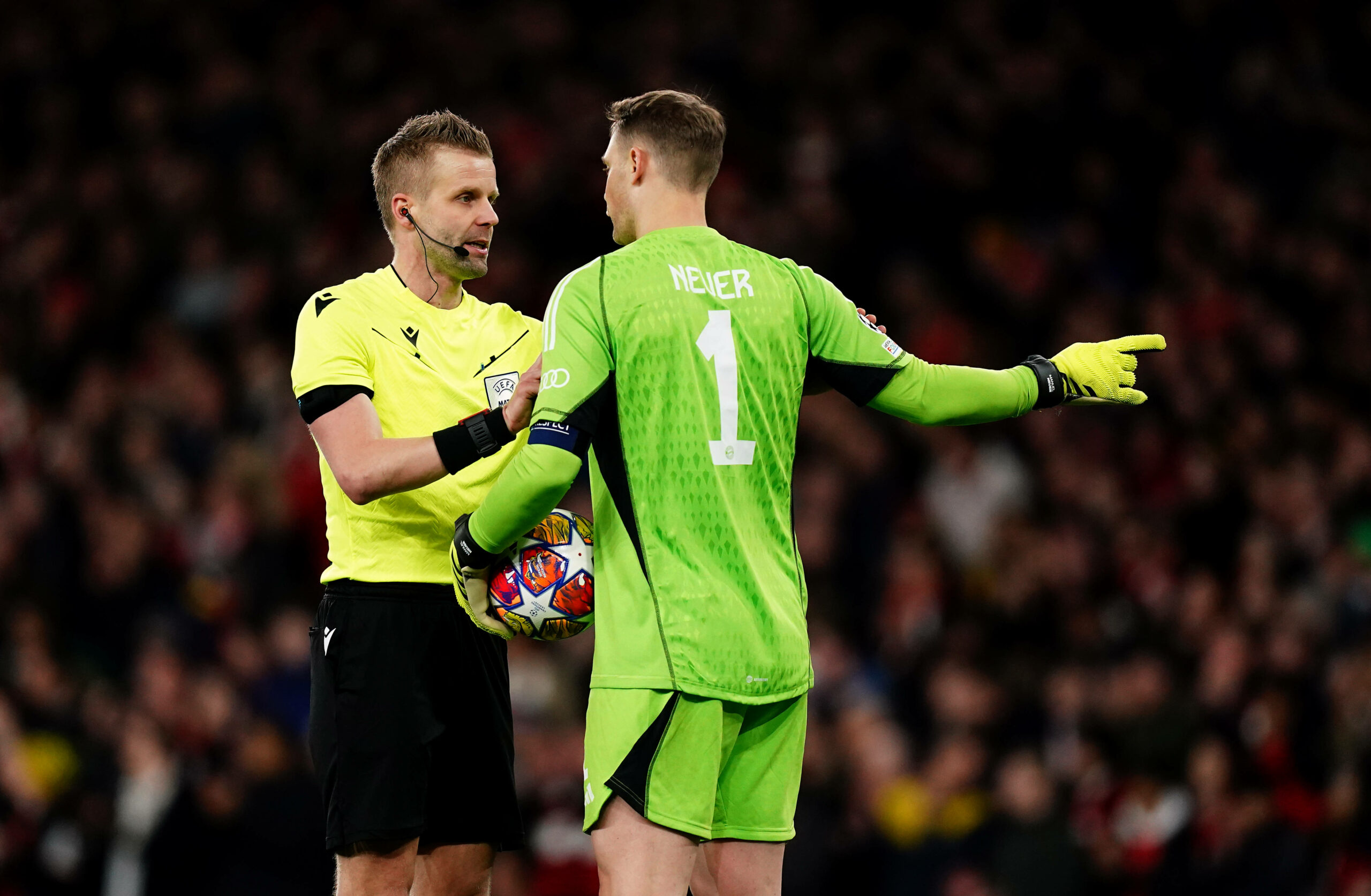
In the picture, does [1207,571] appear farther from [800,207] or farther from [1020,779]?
[800,207]

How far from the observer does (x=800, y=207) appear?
13.4m

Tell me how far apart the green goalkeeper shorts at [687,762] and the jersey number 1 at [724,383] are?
0.62 m

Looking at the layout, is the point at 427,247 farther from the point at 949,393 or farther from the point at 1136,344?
the point at 1136,344

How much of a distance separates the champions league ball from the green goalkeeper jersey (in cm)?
16

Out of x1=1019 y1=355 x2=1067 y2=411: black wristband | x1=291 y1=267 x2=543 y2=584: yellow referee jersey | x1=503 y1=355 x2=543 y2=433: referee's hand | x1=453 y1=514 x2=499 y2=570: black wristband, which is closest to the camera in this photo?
x1=453 y1=514 x2=499 y2=570: black wristband

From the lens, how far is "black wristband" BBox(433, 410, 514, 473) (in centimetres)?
460

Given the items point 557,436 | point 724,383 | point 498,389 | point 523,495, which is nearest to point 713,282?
point 724,383

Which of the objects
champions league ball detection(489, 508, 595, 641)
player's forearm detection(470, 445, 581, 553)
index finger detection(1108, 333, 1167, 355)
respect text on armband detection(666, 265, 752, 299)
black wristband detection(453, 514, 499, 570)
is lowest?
champions league ball detection(489, 508, 595, 641)

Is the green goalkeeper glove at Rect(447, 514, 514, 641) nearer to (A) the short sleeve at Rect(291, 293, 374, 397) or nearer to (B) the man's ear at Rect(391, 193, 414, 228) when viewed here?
(A) the short sleeve at Rect(291, 293, 374, 397)

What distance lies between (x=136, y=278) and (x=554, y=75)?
401 centimetres

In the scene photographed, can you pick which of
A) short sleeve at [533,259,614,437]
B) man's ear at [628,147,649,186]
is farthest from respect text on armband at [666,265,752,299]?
man's ear at [628,147,649,186]

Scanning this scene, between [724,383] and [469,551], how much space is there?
0.81 metres

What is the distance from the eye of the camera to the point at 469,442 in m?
4.60

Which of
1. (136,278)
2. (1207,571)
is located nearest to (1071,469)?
(1207,571)
